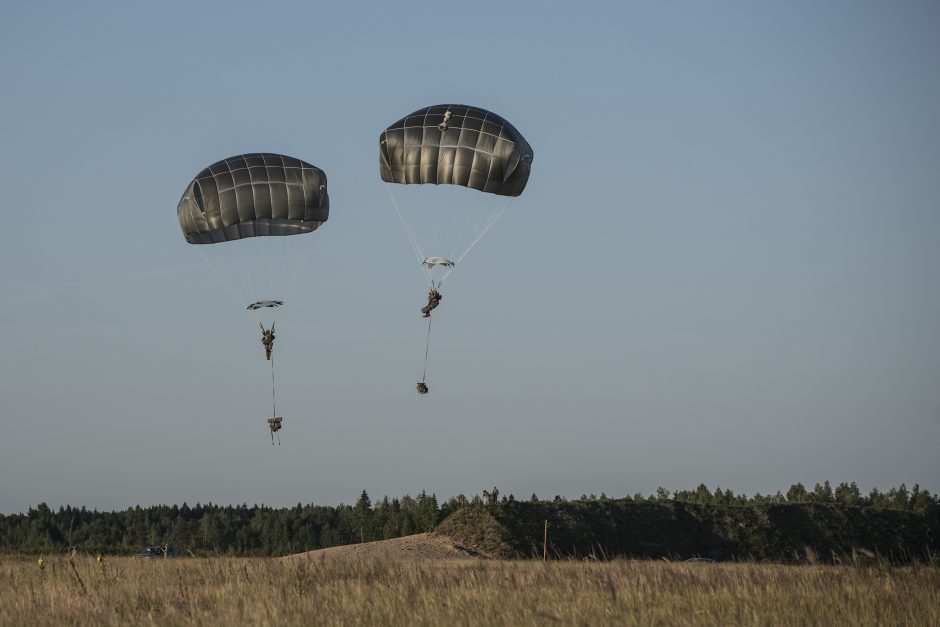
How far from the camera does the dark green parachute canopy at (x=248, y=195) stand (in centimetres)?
3531

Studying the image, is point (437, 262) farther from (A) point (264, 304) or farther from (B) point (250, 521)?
(B) point (250, 521)

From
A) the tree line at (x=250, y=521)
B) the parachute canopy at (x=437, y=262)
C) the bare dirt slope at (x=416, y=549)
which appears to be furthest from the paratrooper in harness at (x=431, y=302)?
the tree line at (x=250, y=521)

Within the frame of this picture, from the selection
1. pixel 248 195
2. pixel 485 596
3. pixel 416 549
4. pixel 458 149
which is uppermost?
pixel 458 149

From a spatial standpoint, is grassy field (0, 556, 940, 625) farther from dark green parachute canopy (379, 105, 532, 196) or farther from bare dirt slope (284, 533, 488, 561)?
bare dirt slope (284, 533, 488, 561)

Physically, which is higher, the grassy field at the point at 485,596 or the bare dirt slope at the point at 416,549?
the bare dirt slope at the point at 416,549

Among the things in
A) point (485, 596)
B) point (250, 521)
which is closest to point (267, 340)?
point (485, 596)

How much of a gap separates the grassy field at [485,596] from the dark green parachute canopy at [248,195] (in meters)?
16.9

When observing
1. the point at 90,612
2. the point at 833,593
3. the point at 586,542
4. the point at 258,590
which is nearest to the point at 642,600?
the point at 833,593

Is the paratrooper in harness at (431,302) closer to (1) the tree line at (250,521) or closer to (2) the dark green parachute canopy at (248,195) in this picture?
(2) the dark green parachute canopy at (248,195)

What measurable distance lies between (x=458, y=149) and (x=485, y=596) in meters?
20.2

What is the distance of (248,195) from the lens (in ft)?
116

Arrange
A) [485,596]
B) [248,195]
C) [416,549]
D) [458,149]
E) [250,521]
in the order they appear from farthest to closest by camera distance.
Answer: [250,521] < [416,549] < [248,195] < [458,149] < [485,596]

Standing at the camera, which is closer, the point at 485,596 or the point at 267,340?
the point at 485,596

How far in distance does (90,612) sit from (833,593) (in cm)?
1070
